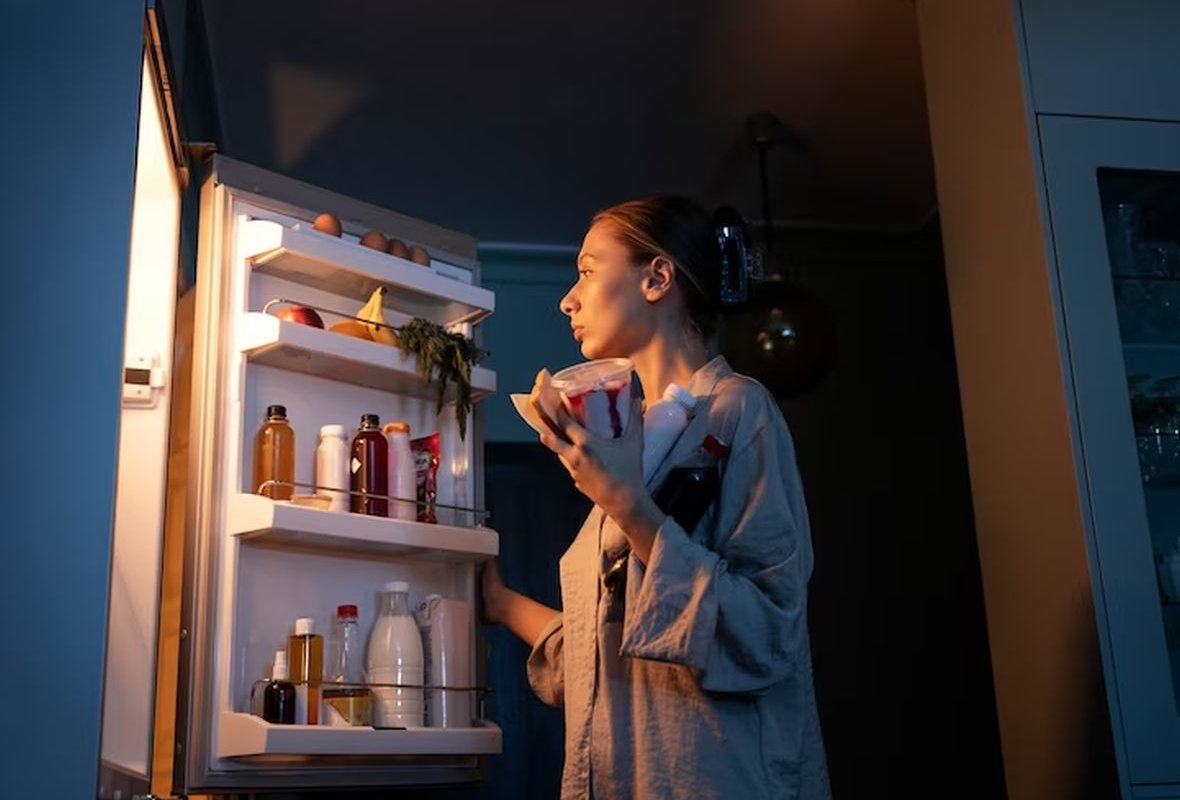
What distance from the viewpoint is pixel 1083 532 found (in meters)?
1.88

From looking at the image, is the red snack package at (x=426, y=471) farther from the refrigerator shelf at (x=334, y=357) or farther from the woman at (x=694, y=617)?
the woman at (x=694, y=617)

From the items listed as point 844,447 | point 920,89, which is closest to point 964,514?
point 844,447

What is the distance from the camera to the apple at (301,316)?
5.92 feet

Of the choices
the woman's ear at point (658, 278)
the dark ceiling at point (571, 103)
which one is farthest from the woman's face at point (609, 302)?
the dark ceiling at point (571, 103)

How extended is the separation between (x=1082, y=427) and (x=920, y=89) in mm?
1492

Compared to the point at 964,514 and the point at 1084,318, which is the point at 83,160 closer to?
the point at 1084,318

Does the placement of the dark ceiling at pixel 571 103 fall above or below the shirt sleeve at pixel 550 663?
above

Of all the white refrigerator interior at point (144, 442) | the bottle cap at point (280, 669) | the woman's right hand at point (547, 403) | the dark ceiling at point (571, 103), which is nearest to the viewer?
the white refrigerator interior at point (144, 442)

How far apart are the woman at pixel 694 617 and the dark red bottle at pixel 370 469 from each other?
29 centimetres

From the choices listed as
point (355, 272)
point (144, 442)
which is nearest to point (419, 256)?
point (355, 272)

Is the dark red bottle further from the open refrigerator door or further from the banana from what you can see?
the banana

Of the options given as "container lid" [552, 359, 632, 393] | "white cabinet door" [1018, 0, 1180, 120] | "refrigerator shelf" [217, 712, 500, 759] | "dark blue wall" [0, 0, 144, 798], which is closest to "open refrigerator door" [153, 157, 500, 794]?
"refrigerator shelf" [217, 712, 500, 759]

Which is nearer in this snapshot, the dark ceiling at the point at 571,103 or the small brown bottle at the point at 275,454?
the small brown bottle at the point at 275,454

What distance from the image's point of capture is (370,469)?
1817 mm
